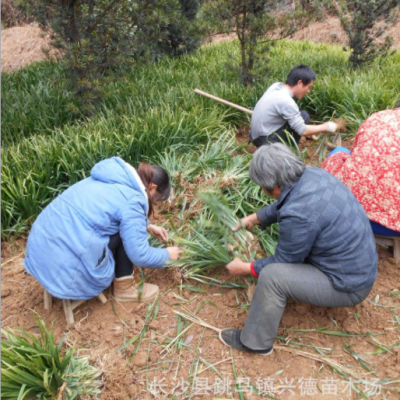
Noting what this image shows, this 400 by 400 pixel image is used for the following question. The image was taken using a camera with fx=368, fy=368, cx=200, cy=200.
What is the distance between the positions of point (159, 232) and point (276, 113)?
1.72 meters

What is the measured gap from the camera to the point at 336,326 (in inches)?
84.1

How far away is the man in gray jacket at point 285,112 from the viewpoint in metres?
3.34

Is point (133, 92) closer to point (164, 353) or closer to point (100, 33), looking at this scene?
point (100, 33)

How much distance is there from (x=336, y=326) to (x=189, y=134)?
227 cm

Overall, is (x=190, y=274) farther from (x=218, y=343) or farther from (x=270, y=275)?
(x=270, y=275)

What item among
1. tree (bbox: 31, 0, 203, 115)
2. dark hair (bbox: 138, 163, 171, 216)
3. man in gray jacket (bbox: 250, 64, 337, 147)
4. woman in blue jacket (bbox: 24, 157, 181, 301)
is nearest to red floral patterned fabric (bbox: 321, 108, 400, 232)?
man in gray jacket (bbox: 250, 64, 337, 147)

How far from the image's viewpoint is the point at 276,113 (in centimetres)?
344

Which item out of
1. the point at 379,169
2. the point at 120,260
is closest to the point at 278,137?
the point at 379,169

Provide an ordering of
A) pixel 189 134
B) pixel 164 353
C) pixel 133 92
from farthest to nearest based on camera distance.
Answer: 1. pixel 133 92
2. pixel 189 134
3. pixel 164 353

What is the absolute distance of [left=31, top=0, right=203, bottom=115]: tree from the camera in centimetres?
421

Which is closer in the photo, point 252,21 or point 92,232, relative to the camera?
point 92,232

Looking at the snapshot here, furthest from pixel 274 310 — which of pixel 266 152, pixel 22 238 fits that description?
pixel 22 238

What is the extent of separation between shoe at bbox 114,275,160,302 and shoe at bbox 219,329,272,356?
539mm

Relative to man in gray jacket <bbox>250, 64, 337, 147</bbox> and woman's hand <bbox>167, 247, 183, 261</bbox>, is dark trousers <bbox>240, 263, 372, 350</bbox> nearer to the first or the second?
woman's hand <bbox>167, 247, 183, 261</bbox>
